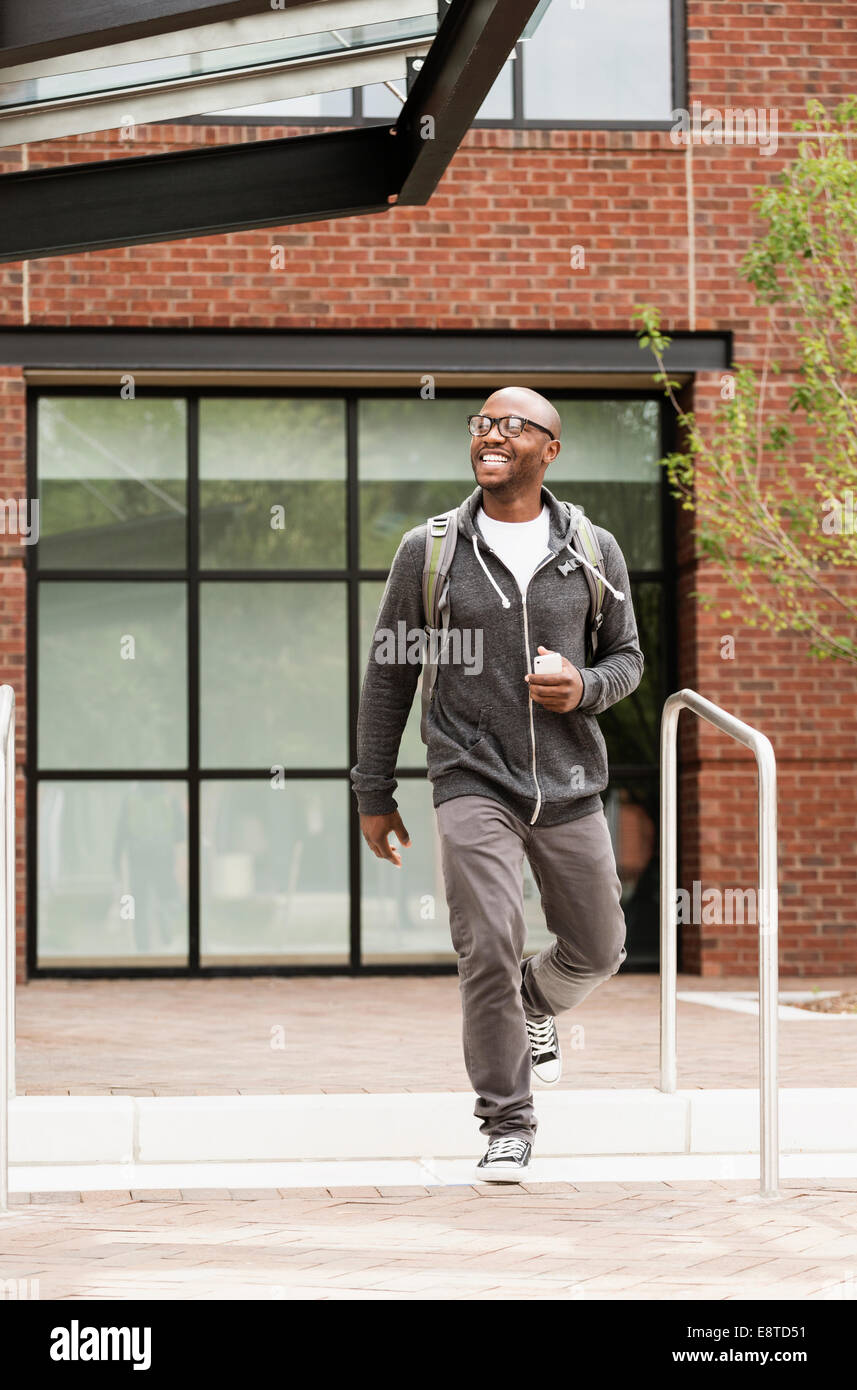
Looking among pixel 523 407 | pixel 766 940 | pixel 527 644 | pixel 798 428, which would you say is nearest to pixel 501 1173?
pixel 766 940

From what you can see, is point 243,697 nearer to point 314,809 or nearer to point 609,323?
point 314,809

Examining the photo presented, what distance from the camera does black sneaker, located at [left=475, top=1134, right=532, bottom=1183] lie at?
16.6 feet

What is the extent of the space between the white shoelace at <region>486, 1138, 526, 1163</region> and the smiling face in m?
1.74

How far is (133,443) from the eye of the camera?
11.2 m

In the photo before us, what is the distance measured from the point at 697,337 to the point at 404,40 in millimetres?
4374

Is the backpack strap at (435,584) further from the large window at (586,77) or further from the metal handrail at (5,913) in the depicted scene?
the large window at (586,77)

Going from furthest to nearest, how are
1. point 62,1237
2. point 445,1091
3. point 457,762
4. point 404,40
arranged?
point 404,40 < point 445,1091 < point 457,762 < point 62,1237

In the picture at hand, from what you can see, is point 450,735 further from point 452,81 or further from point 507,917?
point 452,81

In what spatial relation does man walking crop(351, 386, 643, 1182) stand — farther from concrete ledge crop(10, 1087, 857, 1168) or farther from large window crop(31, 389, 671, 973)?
large window crop(31, 389, 671, 973)

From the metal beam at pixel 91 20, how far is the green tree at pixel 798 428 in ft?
12.3

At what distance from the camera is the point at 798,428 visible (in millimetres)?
11125

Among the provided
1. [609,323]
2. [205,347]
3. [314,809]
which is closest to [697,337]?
[609,323]

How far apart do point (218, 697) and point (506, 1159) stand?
6379 mm

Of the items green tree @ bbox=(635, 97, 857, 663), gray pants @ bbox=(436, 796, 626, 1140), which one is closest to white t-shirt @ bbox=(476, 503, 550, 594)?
gray pants @ bbox=(436, 796, 626, 1140)
